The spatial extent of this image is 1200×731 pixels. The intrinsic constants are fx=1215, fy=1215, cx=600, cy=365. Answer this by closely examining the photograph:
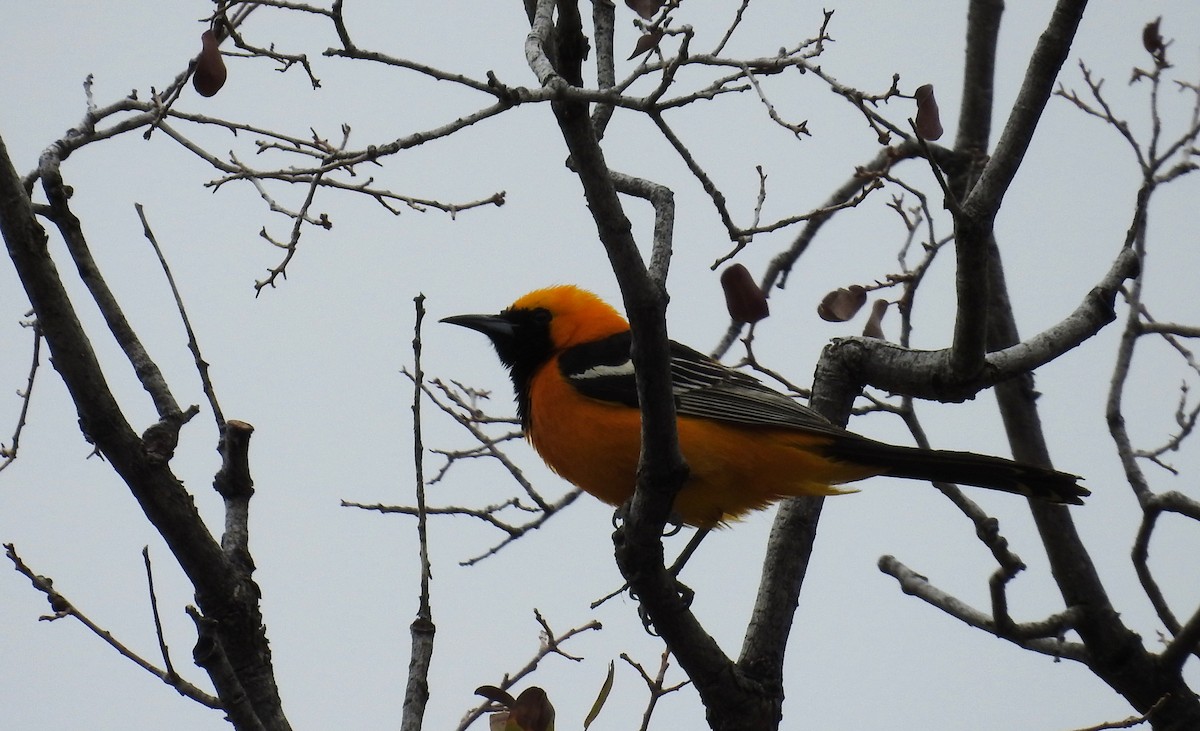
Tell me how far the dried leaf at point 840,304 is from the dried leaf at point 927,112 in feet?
2.43

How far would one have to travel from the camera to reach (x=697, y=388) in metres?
5.00

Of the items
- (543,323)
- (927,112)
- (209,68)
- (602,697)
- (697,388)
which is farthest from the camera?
(543,323)

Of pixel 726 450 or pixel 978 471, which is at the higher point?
pixel 726 450

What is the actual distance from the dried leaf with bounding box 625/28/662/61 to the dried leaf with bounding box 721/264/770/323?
93cm

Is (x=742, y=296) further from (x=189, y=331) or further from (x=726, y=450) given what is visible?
(x=189, y=331)

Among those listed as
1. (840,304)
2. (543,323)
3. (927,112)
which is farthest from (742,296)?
(543,323)

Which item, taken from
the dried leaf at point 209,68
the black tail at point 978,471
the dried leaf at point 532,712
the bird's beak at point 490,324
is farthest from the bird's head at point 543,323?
the dried leaf at point 532,712

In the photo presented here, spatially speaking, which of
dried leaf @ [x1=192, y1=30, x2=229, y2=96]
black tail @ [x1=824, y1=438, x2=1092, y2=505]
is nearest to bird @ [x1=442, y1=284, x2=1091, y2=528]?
black tail @ [x1=824, y1=438, x2=1092, y2=505]

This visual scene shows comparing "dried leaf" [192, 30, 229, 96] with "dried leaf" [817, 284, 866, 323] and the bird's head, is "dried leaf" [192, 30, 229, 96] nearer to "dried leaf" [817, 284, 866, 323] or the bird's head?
the bird's head

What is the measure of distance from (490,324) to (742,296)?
159 centimetres

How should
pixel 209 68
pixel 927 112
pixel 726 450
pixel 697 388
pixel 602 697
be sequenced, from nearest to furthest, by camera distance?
pixel 602 697 → pixel 209 68 → pixel 927 112 → pixel 726 450 → pixel 697 388

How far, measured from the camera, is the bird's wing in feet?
15.7

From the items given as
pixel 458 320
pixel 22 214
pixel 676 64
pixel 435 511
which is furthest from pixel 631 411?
pixel 22 214

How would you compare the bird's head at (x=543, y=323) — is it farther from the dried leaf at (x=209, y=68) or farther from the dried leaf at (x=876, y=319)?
the dried leaf at (x=209, y=68)
